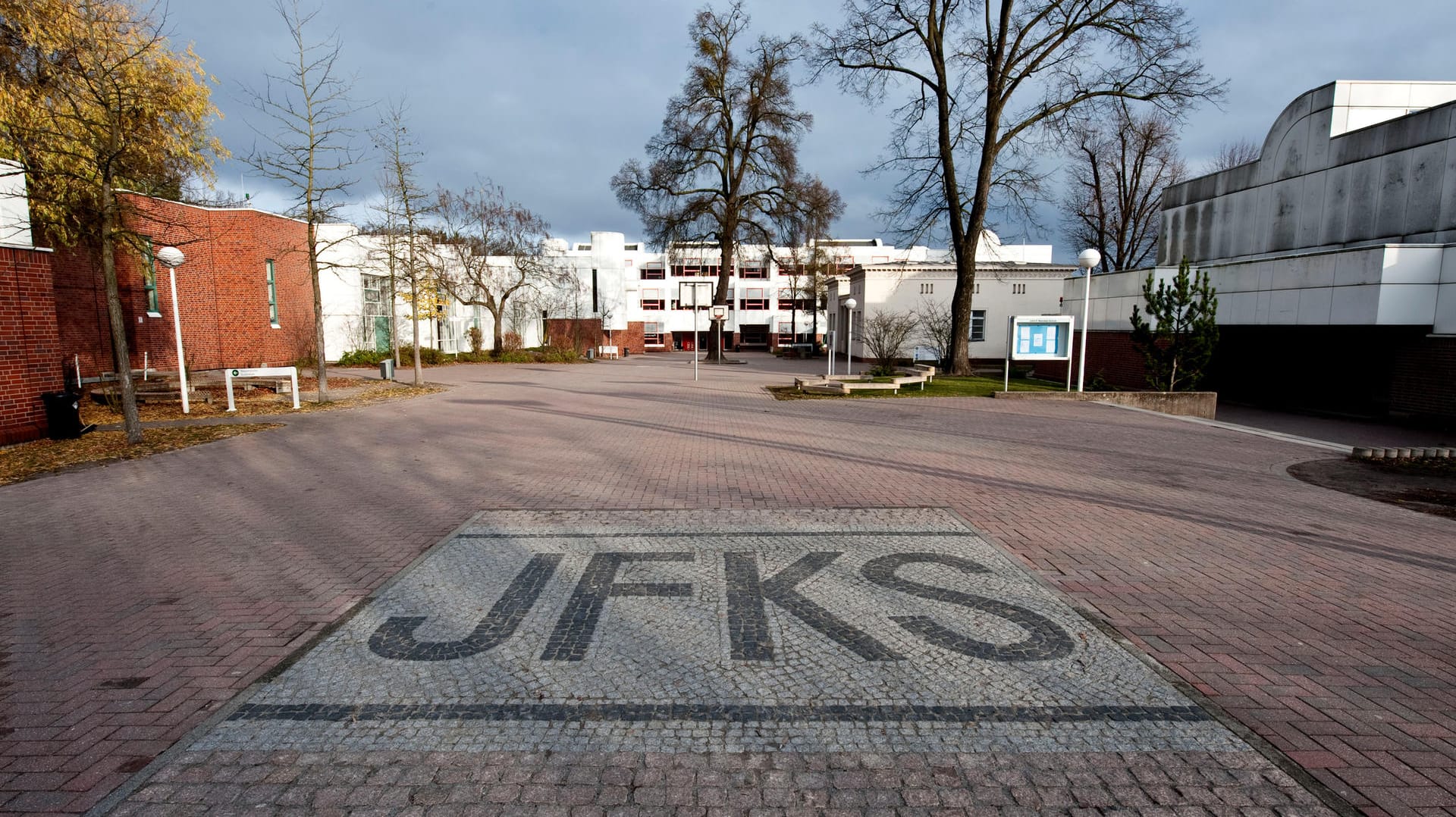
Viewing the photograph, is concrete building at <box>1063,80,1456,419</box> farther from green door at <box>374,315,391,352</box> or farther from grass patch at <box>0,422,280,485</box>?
green door at <box>374,315,391,352</box>

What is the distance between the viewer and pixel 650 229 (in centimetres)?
3981

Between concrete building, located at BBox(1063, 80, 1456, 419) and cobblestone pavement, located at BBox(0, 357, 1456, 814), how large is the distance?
8644mm

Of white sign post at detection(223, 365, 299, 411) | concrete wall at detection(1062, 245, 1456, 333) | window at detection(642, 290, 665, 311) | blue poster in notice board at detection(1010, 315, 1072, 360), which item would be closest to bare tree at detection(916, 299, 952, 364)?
concrete wall at detection(1062, 245, 1456, 333)

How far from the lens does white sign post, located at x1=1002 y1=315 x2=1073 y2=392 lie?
18.7 metres

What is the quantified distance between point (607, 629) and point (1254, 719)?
342cm

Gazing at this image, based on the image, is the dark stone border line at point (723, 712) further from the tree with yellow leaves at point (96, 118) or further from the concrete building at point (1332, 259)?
the concrete building at point (1332, 259)

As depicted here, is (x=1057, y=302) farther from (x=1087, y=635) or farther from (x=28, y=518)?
(x=28, y=518)

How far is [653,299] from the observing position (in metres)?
73.8

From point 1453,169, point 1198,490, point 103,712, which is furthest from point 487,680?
point 1453,169

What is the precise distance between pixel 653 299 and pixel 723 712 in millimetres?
71974

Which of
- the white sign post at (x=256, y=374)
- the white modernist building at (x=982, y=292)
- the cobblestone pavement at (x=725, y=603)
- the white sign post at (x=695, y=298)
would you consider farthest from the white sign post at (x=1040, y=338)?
the white sign post at (x=256, y=374)

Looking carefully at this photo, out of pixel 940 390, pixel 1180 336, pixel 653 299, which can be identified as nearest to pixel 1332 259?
pixel 1180 336

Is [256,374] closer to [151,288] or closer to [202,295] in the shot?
[151,288]

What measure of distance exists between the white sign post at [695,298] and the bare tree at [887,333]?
269 inches
